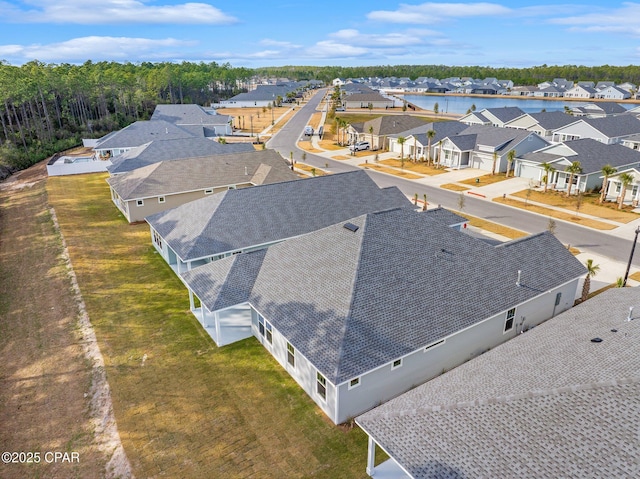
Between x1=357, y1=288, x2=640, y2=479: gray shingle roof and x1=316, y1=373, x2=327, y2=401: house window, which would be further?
x1=316, y1=373, x2=327, y2=401: house window

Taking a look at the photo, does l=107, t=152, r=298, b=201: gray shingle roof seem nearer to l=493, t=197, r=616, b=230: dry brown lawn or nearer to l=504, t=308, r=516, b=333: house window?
l=493, t=197, r=616, b=230: dry brown lawn

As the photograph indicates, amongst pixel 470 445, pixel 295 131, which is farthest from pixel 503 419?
pixel 295 131

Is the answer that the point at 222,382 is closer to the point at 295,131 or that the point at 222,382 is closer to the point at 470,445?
the point at 470,445

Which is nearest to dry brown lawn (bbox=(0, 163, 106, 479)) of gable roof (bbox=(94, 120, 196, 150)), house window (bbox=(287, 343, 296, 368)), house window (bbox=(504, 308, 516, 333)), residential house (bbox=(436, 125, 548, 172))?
house window (bbox=(287, 343, 296, 368))

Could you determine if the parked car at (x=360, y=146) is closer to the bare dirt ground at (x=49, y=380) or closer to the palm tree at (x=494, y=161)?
the palm tree at (x=494, y=161)

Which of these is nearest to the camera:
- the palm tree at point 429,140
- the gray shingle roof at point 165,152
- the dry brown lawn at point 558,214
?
the dry brown lawn at point 558,214

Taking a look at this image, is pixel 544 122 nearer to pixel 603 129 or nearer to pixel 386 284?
pixel 603 129

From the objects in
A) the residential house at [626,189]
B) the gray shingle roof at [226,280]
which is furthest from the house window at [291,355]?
the residential house at [626,189]
